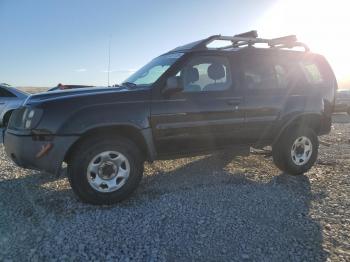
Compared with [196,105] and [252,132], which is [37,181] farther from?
[252,132]

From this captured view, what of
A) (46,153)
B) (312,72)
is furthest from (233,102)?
(46,153)

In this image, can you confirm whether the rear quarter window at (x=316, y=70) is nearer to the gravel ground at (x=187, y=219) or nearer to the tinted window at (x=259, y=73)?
the tinted window at (x=259, y=73)

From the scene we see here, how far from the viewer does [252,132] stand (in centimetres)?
572

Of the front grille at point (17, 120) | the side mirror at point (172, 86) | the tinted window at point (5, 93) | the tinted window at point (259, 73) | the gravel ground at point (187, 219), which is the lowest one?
the gravel ground at point (187, 219)

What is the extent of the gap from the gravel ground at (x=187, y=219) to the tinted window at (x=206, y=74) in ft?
4.69

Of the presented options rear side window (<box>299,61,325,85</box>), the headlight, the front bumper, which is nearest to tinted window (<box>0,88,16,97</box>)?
the headlight

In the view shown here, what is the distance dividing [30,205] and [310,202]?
351cm

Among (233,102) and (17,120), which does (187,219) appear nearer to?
(233,102)

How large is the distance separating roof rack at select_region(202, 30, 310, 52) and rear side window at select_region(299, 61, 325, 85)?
1.03ft

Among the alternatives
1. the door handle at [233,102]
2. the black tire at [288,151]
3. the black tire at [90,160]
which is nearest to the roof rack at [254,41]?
the door handle at [233,102]

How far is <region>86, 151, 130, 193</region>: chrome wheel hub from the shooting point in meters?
4.59

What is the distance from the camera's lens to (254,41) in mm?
6020

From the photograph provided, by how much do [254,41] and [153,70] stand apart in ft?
5.68

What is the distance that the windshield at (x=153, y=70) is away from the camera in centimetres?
524
